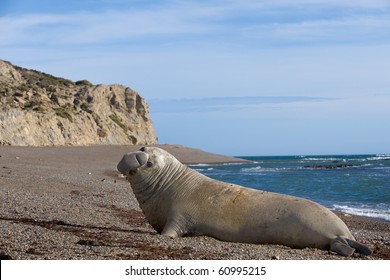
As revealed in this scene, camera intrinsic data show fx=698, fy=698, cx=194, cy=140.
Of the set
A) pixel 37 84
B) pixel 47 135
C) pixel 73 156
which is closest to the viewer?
pixel 73 156

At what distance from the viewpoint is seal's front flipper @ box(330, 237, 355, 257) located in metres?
10.0

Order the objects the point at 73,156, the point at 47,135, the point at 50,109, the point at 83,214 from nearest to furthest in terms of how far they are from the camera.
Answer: the point at 83,214
the point at 73,156
the point at 47,135
the point at 50,109

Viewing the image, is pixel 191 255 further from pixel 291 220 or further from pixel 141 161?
pixel 141 161

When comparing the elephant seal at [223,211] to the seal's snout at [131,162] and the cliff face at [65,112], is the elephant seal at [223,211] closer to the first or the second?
the seal's snout at [131,162]

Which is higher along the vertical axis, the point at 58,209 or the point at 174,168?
the point at 174,168

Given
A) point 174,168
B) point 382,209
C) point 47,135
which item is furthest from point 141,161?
point 47,135

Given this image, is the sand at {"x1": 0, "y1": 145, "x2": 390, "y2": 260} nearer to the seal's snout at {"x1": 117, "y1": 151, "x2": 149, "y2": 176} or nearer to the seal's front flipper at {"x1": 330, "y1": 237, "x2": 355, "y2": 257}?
the seal's front flipper at {"x1": 330, "y1": 237, "x2": 355, "y2": 257}

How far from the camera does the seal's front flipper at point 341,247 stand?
32.8ft

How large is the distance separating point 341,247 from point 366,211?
11492 mm

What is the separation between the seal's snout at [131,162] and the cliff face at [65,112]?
133 ft

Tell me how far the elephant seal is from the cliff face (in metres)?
40.6

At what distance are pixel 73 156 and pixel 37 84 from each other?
28.2m

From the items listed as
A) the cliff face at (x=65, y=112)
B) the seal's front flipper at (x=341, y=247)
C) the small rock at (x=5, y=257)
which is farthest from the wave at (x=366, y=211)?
the cliff face at (x=65, y=112)

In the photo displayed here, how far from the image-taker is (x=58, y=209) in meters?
14.1
